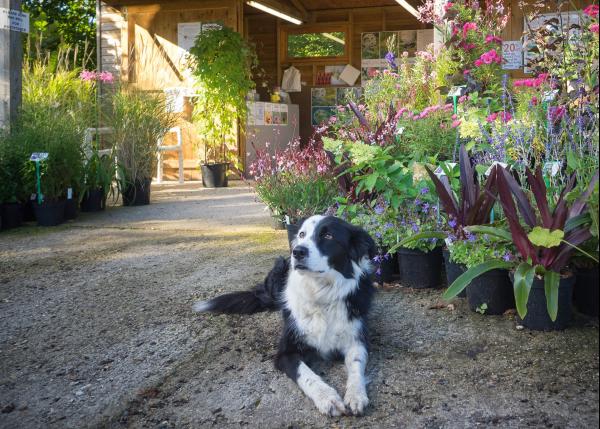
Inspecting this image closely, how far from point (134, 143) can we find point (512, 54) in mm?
4992

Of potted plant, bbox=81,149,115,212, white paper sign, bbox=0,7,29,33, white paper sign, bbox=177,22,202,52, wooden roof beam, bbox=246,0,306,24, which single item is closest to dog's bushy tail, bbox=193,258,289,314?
potted plant, bbox=81,149,115,212

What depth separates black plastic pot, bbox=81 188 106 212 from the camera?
23.6 feet

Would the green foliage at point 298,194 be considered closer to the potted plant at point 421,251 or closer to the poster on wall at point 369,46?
the potted plant at point 421,251

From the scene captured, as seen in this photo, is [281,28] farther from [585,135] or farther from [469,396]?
[469,396]

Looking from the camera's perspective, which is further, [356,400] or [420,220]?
[420,220]

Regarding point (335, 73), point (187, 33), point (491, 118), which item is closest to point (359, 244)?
point (491, 118)

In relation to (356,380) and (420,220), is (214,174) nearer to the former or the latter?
(420,220)

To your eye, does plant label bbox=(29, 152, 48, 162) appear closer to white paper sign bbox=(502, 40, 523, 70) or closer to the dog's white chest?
the dog's white chest

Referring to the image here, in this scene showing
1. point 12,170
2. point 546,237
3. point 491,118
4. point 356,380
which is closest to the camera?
point 356,380

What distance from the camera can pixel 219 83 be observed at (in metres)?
9.91

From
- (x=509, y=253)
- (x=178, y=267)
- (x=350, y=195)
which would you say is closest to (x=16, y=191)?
(x=178, y=267)

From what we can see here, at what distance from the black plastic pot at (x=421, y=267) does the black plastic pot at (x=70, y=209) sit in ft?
13.2

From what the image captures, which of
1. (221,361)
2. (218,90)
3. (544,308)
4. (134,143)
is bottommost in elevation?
(221,361)

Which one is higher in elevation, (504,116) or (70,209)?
(504,116)
